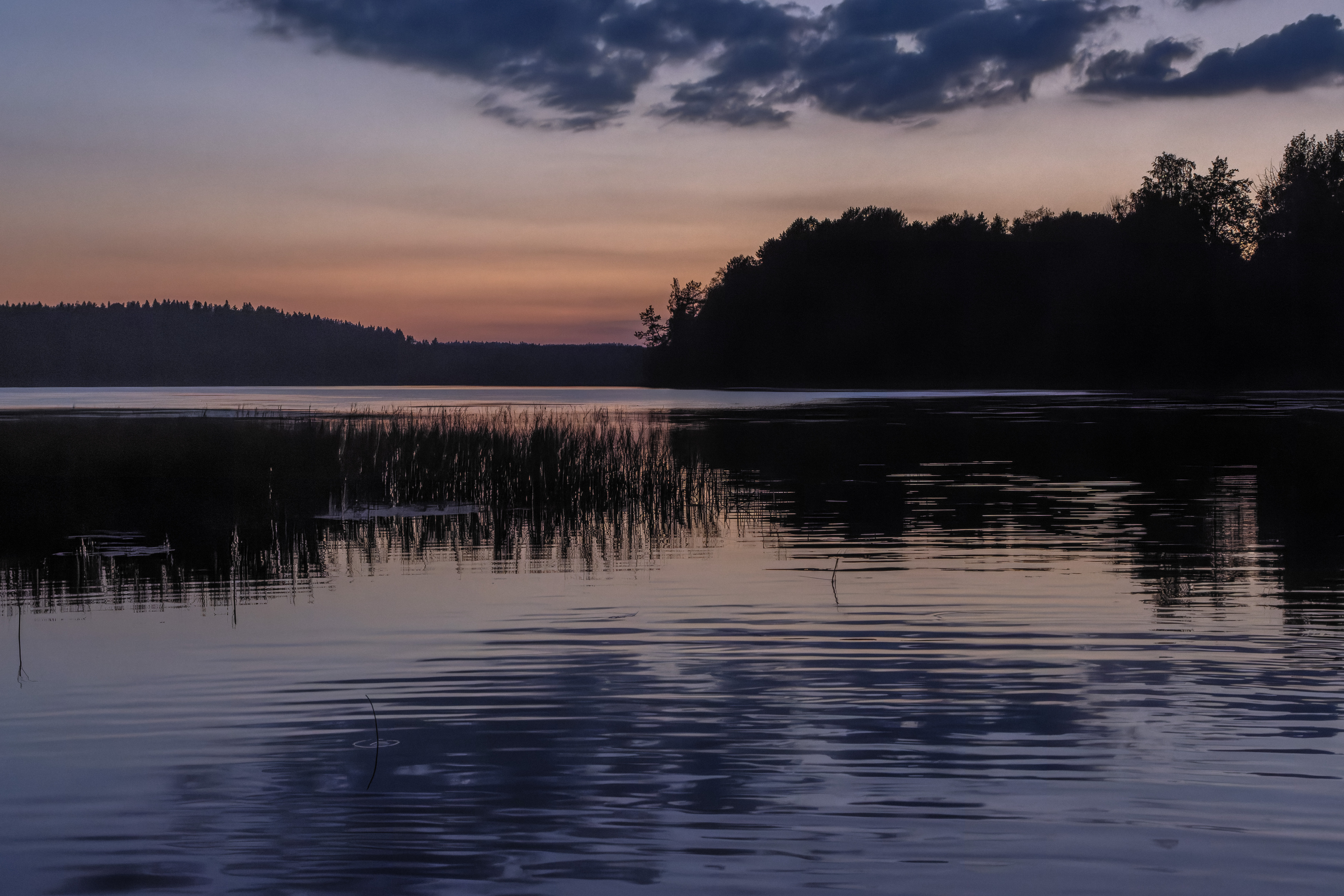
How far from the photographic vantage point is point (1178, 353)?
11612 cm

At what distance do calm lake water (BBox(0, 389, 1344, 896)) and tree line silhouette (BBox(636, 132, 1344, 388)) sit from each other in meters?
97.3

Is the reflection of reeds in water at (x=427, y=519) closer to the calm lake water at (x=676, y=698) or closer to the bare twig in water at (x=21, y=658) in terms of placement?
the calm lake water at (x=676, y=698)

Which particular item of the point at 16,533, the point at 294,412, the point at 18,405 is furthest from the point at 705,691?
the point at 18,405

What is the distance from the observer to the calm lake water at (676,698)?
5.89 metres

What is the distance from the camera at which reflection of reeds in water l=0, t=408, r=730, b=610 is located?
1498cm

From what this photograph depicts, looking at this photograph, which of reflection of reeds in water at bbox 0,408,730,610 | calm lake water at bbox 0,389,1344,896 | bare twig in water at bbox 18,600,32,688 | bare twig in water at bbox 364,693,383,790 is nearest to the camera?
calm lake water at bbox 0,389,1344,896

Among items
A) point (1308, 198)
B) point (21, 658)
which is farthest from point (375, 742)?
point (1308, 198)

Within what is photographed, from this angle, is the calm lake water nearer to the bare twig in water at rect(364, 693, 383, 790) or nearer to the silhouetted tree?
the bare twig in water at rect(364, 693, 383, 790)

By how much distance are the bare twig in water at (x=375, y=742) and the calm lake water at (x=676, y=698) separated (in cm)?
4

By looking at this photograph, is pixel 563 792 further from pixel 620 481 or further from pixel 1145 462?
pixel 1145 462

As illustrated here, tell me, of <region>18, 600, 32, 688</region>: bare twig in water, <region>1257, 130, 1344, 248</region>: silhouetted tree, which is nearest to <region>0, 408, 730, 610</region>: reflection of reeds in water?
<region>18, 600, 32, 688</region>: bare twig in water

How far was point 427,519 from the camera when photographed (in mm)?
22016

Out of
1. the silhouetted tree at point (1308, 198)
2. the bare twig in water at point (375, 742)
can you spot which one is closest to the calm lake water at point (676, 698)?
the bare twig in water at point (375, 742)

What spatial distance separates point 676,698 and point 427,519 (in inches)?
550
